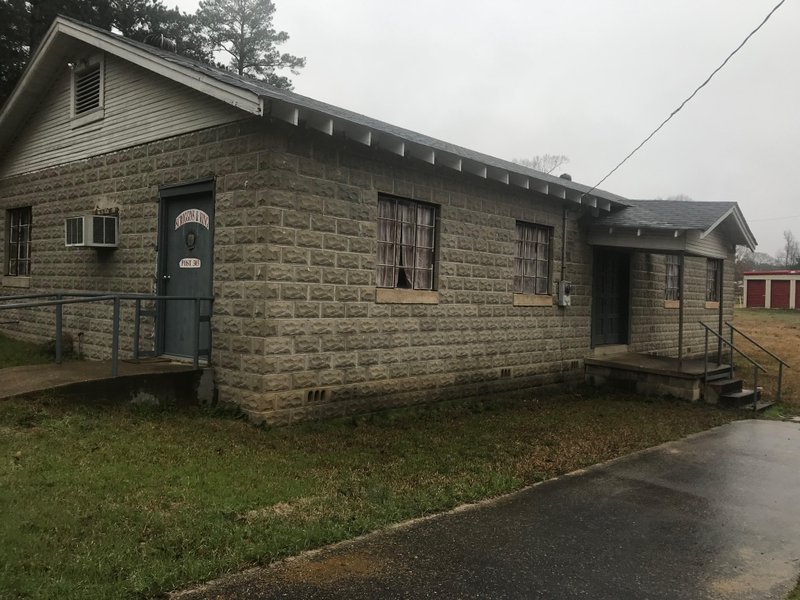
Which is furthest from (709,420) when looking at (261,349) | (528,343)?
Answer: (261,349)

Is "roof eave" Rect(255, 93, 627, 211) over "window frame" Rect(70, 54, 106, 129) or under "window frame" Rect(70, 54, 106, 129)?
under

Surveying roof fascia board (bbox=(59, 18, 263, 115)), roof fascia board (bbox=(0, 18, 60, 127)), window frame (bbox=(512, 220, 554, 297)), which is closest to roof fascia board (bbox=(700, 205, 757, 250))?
window frame (bbox=(512, 220, 554, 297))

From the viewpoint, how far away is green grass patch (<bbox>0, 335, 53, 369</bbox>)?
9.77 metres

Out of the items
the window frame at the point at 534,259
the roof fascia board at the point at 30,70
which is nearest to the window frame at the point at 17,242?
the roof fascia board at the point at 30,70

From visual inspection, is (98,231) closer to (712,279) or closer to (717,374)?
(717,374)

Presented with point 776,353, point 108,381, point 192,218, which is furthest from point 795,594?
point 776,353

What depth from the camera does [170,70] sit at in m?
7.99

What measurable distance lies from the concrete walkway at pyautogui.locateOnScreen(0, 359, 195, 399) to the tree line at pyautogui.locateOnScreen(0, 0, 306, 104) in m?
7.40

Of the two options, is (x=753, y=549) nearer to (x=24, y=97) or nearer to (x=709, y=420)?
(x=709, y=420)

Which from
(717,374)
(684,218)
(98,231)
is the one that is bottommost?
(717,374)

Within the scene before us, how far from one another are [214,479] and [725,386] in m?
9.15

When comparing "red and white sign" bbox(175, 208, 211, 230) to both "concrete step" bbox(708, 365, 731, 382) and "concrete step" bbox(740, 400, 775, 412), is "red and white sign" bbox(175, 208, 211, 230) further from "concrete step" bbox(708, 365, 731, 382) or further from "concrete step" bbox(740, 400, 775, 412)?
"concrete step" bbox(740, 400, 775, 412)

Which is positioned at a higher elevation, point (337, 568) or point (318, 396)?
point (318, 396)

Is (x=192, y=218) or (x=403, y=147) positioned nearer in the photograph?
(x=403, y=147)
